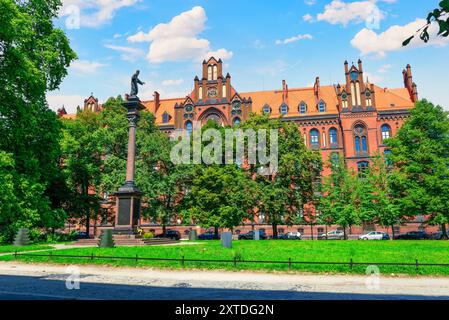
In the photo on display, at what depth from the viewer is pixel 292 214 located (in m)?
35.7

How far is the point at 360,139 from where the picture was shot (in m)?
49.9

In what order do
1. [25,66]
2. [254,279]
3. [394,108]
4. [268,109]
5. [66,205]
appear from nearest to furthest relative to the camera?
[254,279], [25,66], [66,205], [394,108], [268,109]

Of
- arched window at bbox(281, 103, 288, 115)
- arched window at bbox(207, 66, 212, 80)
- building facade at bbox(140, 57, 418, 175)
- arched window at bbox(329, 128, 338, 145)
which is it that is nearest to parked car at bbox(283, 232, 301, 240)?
building facade at bbox(140, 57, 418, 175)

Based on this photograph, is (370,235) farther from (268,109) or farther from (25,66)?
(25,66)

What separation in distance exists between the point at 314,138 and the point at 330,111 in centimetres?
495

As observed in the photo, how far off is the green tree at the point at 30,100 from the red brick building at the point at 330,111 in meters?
26.2

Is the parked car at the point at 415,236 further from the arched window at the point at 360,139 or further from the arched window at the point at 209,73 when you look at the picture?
the arched window at the point at 209,73

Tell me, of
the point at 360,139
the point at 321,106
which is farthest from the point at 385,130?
the point at 321,106

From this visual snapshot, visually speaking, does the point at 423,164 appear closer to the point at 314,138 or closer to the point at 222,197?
the point at 314,138

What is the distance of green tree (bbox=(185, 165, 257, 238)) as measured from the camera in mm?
34094
